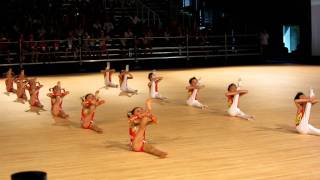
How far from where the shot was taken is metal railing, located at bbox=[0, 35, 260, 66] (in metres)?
17.5

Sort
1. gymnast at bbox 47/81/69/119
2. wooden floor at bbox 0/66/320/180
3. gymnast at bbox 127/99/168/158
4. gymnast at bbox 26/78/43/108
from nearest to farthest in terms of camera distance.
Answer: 1. wooden floor at bbox 0/66/320/180
2. gymnast at bbox 127/99/168/158
3. gymnast at bbox 47/81/69/119
4. gymnast at bbox 26/78/43/108

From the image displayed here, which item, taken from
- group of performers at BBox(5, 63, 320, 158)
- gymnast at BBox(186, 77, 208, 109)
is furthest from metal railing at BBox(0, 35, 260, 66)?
gymnast at BBox(186, 77, 208, 109)

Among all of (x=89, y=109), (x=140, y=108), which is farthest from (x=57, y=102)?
(x=140, y=108)

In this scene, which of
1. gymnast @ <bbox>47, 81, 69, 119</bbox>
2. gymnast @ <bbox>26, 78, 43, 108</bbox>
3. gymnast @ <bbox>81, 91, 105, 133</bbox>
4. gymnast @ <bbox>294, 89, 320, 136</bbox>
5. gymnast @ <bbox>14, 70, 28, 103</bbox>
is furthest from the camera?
gymnast @ <bbox>14, 70, 28, 103</bbox>

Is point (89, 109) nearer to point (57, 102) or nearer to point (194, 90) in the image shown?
point (57, 102)

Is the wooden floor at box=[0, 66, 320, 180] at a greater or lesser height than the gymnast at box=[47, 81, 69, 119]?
lesser

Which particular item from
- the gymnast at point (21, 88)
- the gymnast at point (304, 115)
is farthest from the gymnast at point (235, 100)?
the gymnast at point (21, 88)

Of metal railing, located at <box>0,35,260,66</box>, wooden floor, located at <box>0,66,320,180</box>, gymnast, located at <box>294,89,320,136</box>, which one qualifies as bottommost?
wooden floor, located at <box>0,66,320,180</box>

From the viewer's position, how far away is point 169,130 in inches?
282

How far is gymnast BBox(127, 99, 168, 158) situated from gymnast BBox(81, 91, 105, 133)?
133 cm

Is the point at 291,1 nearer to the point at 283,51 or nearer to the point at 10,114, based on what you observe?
the point at 283,51

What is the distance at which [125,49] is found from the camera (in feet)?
61.5

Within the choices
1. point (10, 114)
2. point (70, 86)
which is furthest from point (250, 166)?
point (70, 86)

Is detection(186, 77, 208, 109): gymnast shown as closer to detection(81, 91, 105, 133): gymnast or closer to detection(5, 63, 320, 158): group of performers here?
detection(5, 63, 320, 158): group of performers
